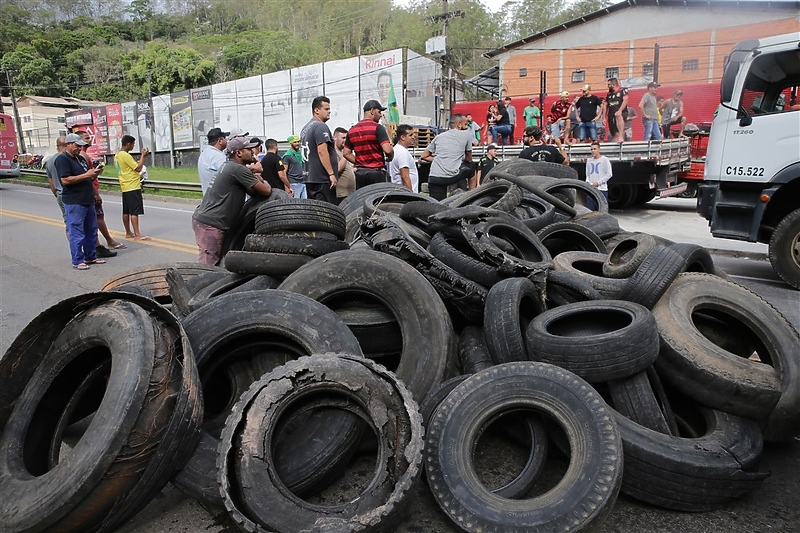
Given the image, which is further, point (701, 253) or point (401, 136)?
point (401, 136)

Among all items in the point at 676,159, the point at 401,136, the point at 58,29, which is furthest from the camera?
the point at 58,29

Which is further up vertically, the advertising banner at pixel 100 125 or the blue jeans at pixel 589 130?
the advertising banner at pixel 100 125

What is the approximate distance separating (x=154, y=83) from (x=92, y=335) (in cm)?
7599

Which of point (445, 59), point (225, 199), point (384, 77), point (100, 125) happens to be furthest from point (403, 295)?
point (100, 125)

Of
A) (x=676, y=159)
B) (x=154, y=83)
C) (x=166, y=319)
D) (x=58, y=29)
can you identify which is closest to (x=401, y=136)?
(x=166, y=319)

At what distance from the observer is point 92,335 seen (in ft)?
9.73

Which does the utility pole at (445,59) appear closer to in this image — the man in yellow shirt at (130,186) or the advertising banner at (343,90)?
the advertising banner at (343,90)

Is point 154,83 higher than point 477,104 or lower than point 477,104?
higher

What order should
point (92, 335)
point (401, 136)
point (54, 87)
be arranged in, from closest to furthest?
1. point (92, 335)
2. point (401, 136)
3. point (54, 87)

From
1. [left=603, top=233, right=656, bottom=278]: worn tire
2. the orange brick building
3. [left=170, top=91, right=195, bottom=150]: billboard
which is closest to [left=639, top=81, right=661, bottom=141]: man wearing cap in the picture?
[left=603, top=233, right=656, bottom=278]: worn tire

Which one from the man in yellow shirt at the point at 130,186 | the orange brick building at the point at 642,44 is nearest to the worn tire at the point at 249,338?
the man in yellow shirt at the point at 130,186

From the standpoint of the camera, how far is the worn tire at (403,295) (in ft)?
11.5

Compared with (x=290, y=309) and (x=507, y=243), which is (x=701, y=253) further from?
(x=290, y=309)

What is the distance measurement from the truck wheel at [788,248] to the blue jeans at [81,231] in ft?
35.5
